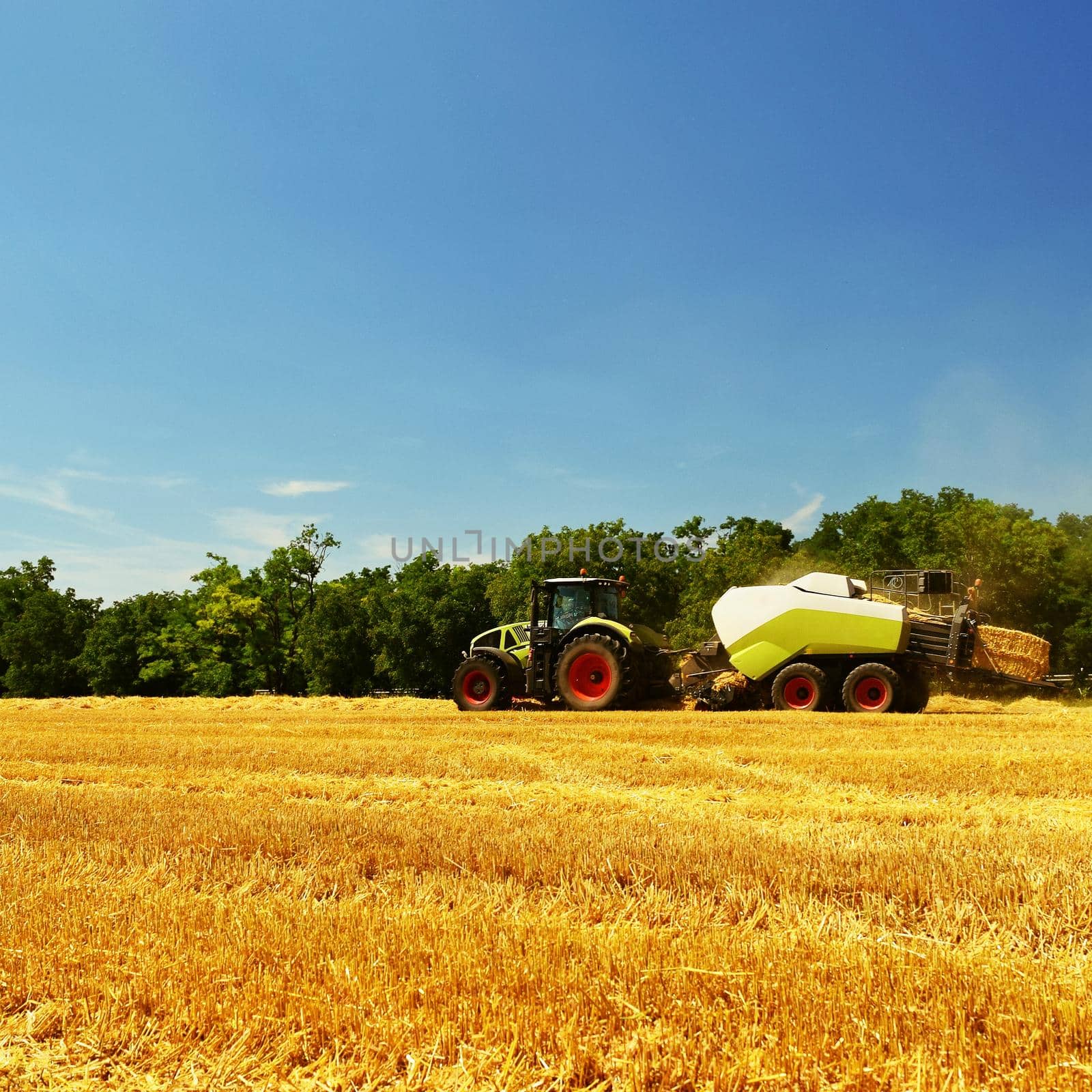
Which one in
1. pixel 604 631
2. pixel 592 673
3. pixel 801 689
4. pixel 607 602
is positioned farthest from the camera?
pixel 607 602

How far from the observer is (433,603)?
1886 inches

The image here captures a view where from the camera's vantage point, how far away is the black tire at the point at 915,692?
1570 centimetres

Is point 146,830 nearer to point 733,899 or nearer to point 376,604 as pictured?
point 733,899

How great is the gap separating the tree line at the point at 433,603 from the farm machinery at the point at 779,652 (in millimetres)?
15371

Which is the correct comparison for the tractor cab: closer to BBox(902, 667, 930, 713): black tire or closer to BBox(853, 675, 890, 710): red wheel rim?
BBox(853, 675, 890, 710): red wheel rim

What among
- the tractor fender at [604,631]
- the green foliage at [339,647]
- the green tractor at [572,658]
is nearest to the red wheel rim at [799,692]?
the green tractor at [572,658]

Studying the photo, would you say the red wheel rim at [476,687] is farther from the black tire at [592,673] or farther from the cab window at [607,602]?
the cab window at [607,602]

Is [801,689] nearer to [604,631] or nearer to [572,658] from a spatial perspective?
[604,631]

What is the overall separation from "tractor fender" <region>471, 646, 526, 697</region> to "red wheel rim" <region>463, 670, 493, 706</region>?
0.42m

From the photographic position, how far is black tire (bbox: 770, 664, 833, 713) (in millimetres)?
16094

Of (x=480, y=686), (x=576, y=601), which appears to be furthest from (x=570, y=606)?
(x=480, y=686)

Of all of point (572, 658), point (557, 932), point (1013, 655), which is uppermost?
point (1013, 655)

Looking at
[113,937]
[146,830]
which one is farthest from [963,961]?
[146,830]

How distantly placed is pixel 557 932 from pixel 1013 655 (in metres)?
17.1
